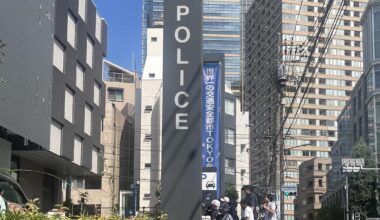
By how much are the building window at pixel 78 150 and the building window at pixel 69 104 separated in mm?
1594

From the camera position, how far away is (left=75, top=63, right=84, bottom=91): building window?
3923cm

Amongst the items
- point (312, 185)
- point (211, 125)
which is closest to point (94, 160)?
point (211, 125)

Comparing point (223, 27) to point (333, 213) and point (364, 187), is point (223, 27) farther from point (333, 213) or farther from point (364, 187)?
point (364, 187)

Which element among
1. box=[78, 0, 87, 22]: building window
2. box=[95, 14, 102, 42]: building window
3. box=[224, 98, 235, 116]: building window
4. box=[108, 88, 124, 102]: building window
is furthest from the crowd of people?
box=[108, 88, 124, 102]: building window

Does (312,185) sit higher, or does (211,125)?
(211,125)

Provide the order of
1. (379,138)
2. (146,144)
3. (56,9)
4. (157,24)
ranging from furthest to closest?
(157,24), (146,144), (379,138), (56,9)

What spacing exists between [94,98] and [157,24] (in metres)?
38.8

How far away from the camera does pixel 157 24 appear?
268ft

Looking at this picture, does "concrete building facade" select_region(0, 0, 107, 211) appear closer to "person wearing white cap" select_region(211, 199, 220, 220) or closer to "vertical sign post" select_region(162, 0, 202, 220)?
"person wearing white cap" select_region(211, 199, 220, 220)

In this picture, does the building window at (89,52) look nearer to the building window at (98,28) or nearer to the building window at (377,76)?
the building window at (98,28)

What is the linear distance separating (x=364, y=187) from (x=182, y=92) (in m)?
54.3

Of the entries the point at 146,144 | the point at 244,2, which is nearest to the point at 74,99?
the point at 146,144

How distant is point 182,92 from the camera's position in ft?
30.5

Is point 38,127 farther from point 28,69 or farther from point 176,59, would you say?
point 176,59
